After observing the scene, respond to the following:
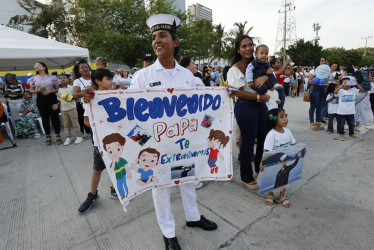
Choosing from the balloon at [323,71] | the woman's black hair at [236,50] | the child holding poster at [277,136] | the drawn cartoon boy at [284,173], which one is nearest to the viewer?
the drawn cartoon boy at [284,173]

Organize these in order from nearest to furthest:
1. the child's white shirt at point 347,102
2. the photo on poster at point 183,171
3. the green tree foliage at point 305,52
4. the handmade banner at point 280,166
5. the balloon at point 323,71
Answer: the photo on poster at point 183,171
the handmade banner at point 280,166
the child's white shirt at point 347,102
the balloon at point 323,71
the green tree foliage at point 305,52

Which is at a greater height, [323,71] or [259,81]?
[323,71]

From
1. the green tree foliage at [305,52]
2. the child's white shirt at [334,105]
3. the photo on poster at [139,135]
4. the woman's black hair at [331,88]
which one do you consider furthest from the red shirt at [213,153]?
the green tree foliage at [305,52]

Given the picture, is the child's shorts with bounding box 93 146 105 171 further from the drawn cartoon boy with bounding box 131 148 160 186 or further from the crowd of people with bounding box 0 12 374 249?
the drawn cartoon boy with bounding box 131 148 160 186

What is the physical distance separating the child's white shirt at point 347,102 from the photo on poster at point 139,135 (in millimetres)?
5016

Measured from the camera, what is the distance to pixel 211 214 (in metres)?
2.55

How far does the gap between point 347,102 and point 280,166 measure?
12.3 ft

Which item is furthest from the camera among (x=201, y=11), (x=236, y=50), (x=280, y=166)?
(x=201, y=11)

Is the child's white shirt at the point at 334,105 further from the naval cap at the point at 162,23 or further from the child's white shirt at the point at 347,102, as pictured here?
the naval cap at the point at 162,23

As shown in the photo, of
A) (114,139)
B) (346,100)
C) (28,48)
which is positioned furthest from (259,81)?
(28,48)

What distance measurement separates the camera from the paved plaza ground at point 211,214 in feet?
7.10

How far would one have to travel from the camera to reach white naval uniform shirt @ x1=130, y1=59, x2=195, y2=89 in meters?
1.90

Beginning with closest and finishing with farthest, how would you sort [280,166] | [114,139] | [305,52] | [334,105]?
1. [114,139]
2. [280,166]
3. [334,105]
4. [305,52]

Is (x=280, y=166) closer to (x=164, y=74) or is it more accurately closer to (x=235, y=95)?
(x=235, y=95)
